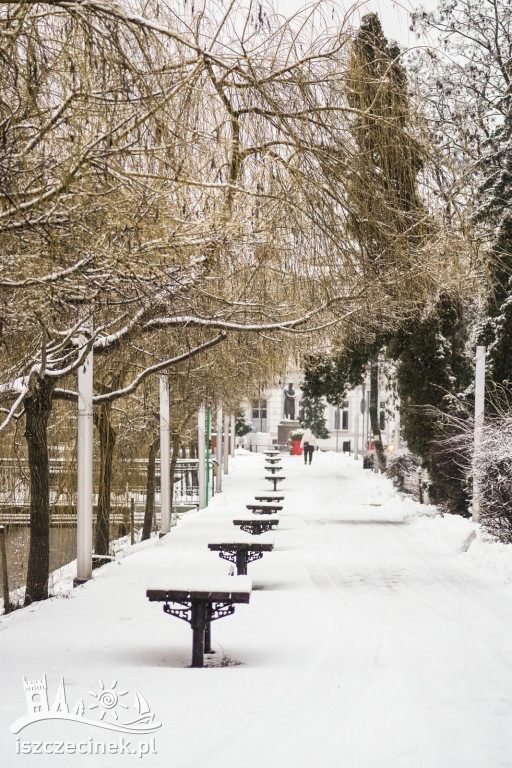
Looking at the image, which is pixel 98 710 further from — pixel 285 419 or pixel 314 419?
pixel 285 419

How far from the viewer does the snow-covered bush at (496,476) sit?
50.7 ft

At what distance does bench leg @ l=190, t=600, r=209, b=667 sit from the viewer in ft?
26.3

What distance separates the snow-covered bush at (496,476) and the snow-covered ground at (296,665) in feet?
1.94

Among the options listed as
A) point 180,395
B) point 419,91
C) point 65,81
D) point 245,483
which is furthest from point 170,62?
point 245,483

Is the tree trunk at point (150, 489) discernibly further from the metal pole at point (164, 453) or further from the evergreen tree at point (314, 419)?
the evergreen tree at point (314, 419)

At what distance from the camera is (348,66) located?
5438mm

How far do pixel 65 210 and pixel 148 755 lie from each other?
3012 mm

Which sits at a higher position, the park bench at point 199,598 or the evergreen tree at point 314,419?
the evergreen tree at point 314,419

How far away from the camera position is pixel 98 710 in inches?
253

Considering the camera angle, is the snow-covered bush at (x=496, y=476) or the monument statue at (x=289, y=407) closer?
the snow-covered bush at (x=496, y=476)

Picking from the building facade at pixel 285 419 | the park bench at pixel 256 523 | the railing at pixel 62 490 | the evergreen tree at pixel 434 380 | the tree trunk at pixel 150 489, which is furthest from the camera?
the building facade at pixel 285 419

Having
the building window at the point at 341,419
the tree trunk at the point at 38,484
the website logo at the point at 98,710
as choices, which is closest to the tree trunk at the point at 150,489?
the tree trunk at the point at 38,484

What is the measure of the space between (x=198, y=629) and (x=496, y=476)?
9103 mm

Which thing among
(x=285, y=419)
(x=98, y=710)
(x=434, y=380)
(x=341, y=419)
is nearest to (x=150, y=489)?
(x=434, y=380)
